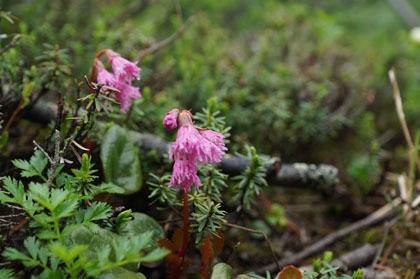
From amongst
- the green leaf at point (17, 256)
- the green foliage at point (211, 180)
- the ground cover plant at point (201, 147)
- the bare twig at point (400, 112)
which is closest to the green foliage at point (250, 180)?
the ground cover plant at point (201, 147)

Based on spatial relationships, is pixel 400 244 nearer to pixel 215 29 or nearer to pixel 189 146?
pixel 189 146

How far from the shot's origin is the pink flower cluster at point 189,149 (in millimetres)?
1238

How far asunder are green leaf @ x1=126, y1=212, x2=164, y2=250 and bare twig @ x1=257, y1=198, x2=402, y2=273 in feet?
2.29

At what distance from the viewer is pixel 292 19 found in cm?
383

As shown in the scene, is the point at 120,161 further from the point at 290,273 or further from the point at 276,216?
the point at 276,216

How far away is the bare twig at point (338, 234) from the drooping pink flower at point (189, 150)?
2.97 feet

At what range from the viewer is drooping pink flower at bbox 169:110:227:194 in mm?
1237

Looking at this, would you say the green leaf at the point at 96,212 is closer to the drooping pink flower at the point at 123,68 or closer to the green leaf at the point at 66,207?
the green leaf at the point at 66,207

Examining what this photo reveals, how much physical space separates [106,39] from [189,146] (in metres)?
1.98

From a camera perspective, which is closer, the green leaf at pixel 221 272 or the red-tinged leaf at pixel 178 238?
the green leaf at pixel 221 272

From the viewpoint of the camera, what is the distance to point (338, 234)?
2.22m

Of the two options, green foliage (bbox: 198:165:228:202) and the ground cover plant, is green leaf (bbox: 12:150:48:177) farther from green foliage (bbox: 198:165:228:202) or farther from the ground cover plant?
green foliage (bbox: 198:165:228:202)

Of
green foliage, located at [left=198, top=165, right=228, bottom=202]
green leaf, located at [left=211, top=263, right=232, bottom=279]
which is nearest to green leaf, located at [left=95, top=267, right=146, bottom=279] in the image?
green leaf, located at [left=211, top=263, right=232, bottom=279]

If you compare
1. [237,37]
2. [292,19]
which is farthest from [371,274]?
[237,37]
